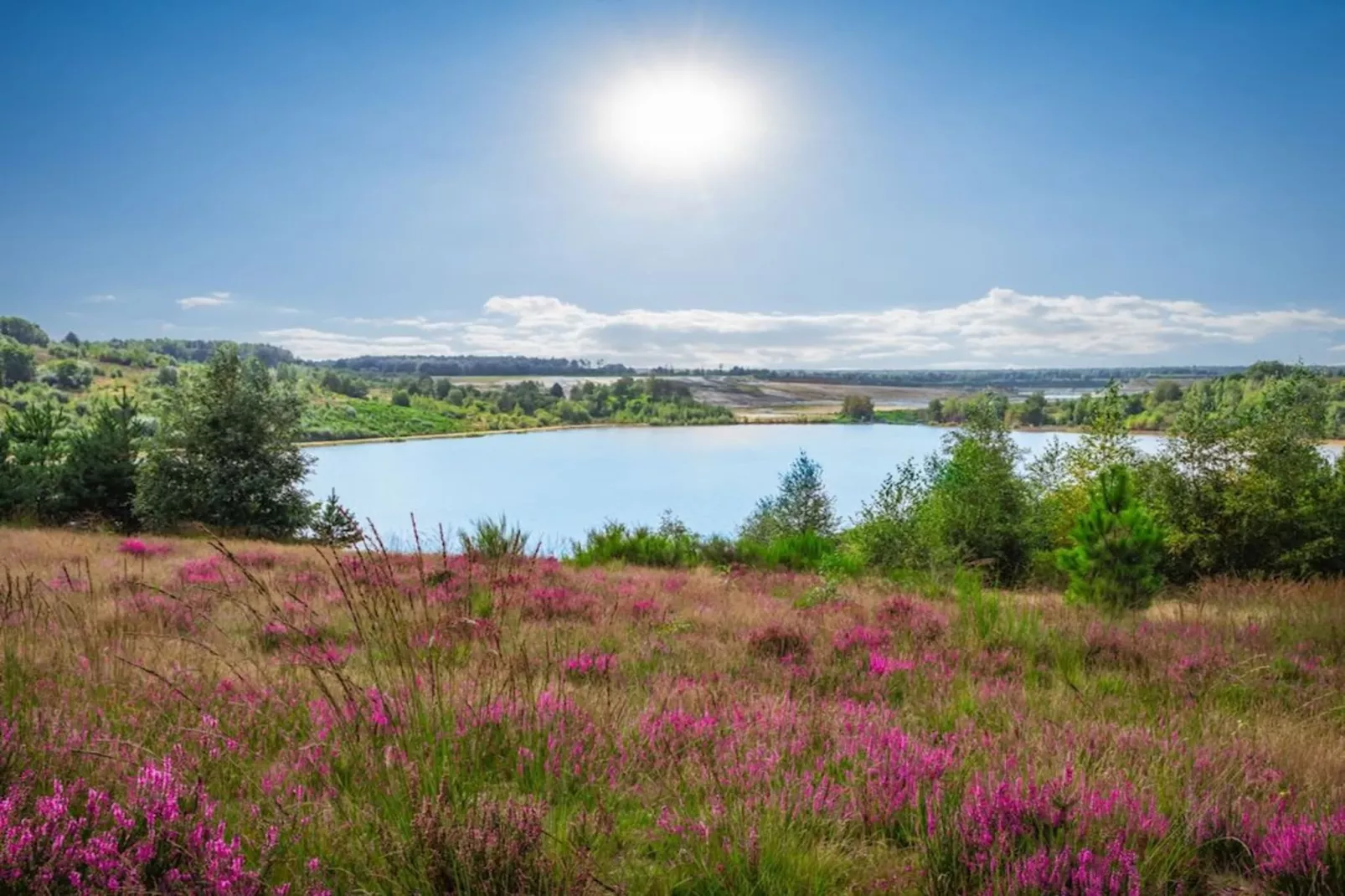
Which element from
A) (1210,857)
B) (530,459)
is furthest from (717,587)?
(530,459)

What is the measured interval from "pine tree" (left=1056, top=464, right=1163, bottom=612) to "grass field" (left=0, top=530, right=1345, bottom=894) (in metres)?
3.26

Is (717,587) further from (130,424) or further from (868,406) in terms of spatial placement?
(868,406)

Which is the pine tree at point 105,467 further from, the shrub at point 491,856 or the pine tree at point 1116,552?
the shrub at point 491,856

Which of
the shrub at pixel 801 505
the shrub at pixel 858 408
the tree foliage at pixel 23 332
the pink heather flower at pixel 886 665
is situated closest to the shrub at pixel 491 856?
the pink heather flower at pixel 886 665

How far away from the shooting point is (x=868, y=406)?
8569cm

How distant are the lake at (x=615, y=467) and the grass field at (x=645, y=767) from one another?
2698cm

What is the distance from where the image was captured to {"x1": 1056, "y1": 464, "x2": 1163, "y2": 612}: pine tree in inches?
371

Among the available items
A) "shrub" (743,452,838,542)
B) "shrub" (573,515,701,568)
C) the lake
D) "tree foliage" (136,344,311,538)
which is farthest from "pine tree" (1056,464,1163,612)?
"shrub" (743,452,838,542)

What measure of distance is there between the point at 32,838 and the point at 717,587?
9.39m

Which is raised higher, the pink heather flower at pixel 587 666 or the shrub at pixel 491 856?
the shrub at pixel 491 856

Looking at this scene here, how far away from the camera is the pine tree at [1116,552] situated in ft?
30.9

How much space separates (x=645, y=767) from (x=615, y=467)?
74743mm

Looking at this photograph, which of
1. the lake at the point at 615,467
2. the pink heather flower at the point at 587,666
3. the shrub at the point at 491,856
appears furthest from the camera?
the lake at the point at 615,467

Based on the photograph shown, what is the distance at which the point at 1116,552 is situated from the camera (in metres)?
9.53
